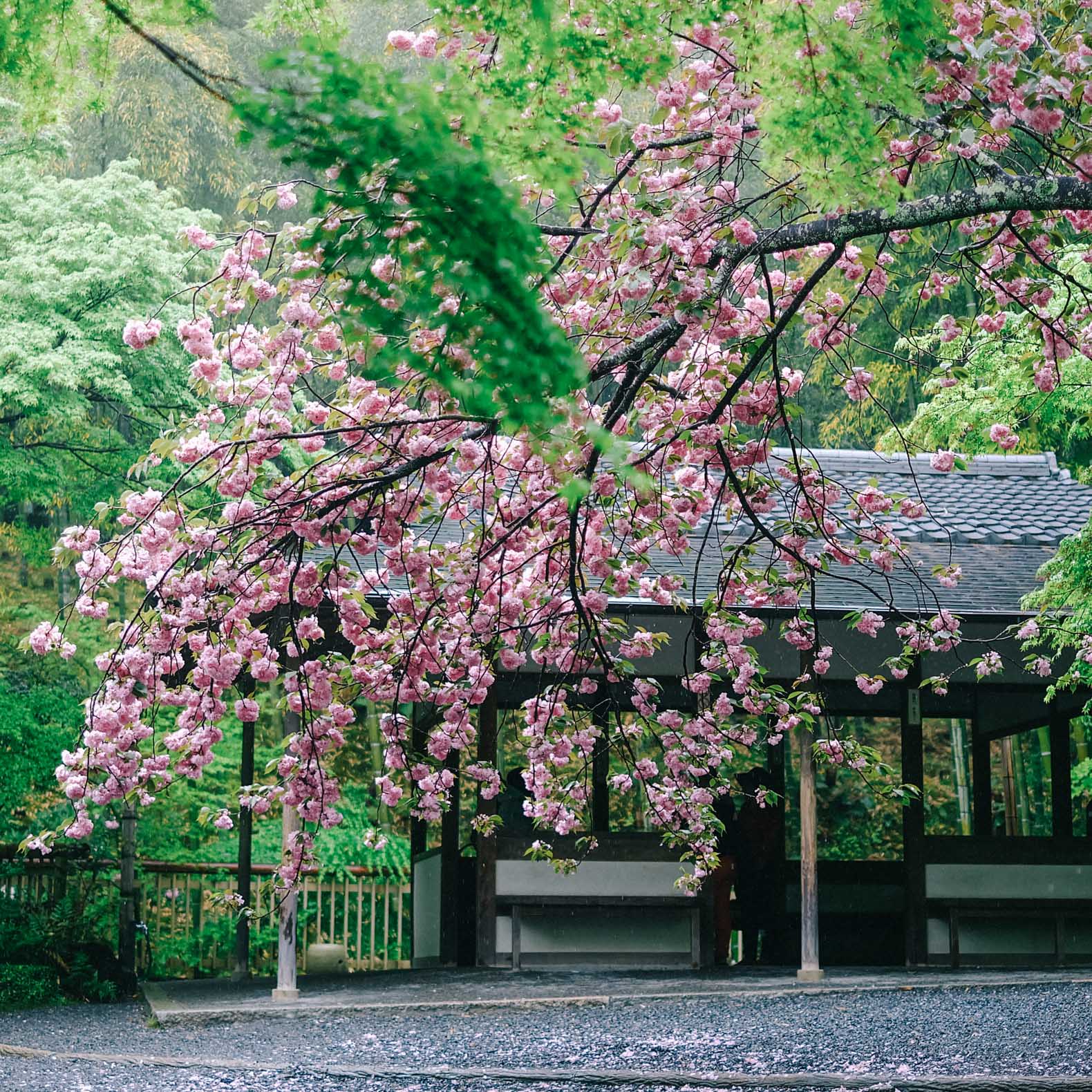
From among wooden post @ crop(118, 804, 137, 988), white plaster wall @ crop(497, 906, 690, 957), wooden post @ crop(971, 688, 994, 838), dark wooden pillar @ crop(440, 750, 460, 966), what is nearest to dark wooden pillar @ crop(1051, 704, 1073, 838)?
wooden post @ crop(971, 688, 994, 838)

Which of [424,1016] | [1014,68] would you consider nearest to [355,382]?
[1014,68]

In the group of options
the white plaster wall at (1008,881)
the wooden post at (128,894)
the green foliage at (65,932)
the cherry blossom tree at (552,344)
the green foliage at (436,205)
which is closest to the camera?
the green foliage at (436,205)

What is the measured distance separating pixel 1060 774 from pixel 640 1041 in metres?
5.78

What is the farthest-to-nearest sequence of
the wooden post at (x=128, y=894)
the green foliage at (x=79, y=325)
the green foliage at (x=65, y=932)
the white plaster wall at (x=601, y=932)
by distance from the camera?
the green foliage at (x=79, y=325) < the wooden post at (x=128, y=894) < the green foliage at (x=65, y=932) < the white plaster wall at (x=601, y=932)

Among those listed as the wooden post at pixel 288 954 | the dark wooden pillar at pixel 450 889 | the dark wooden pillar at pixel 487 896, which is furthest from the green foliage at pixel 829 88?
the dark wooden pillar at pixel 450 889

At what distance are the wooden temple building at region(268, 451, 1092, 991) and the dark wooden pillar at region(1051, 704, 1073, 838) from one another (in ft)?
0.06

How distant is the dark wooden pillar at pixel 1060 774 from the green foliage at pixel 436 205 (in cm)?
876

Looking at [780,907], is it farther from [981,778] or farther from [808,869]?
[981,778]

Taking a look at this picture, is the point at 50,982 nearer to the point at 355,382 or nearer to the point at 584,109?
the point at 355,382

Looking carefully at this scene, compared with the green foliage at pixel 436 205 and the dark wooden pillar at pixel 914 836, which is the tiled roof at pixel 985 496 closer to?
the dark wooden pillar at pixel 914 836

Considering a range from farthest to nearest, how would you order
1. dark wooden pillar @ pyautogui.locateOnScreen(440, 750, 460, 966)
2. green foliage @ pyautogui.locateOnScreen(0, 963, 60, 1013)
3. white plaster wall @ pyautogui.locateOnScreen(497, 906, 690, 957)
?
1. dark wooden pillar @ pyautogui.locateOnScreen(440, 750, 460, 966)
2. green foliage @ pyautogui.locateOnScreen(0, 963, 60, 1013)
3. white plaster wall @ pyautogui.locateOnScreen(497, 906, 690, 957)

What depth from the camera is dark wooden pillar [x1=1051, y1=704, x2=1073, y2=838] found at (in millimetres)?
10227

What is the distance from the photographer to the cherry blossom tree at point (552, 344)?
8.72 feet

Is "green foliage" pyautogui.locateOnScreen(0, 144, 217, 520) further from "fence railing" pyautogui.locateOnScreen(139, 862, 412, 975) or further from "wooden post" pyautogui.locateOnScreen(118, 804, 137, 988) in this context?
"fence railing" pyautogui.locateOnScreen(139, 862, 412, 975)
